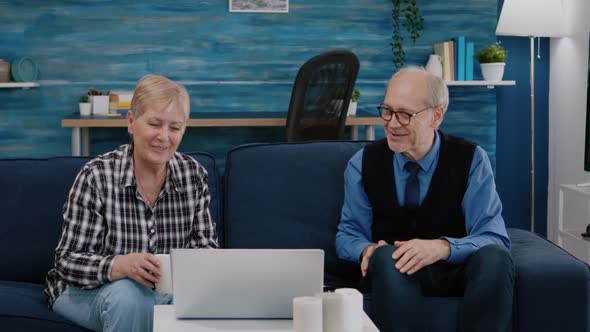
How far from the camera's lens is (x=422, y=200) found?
2.71m

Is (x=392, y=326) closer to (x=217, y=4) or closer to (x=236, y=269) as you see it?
(x=236, y=269)

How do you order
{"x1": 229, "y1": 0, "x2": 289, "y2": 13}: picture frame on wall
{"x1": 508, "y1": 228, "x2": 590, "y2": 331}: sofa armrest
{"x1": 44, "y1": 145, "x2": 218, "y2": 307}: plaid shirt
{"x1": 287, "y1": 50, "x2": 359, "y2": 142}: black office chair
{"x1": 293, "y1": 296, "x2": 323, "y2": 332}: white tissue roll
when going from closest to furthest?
{"x1": 293, "y1": 296, "x2": 323, "y2": 332}: white tissue roll → {"x1": 44, "y1": 145, "x2": 218, "y2": 307}: plaid shirt → {"x1": 508, "y1": 228, "x2": 590, "y2": 331}: sofa armrest → {"x1": 287, "y1": 50, "x2": 359, "y2": 142}: black office chair → {"x1": 229, "y1": 0, "x2": 289, "y2": 13}: picture frame on wall

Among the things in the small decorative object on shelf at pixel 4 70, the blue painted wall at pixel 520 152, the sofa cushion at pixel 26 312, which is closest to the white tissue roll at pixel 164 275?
the sofa cushion at pixel 26 312

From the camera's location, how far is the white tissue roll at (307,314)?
5.73 feet

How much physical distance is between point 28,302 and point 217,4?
3444 mm

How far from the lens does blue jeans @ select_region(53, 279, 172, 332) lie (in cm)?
214

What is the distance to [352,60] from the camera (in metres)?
4.45

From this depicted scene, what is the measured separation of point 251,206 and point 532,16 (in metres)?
2.92

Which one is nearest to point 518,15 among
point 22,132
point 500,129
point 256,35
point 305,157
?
point 500,129

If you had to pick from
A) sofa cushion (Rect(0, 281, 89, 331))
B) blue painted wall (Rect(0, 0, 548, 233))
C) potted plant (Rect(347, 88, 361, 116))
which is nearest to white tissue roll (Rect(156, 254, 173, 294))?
sofa cushion (Rect(0, 281, 89, 331))

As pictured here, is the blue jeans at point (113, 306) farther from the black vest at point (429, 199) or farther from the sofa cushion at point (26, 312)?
the black vest at point (429, 199)

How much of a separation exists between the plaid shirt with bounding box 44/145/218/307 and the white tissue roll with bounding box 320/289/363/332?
0.69 m

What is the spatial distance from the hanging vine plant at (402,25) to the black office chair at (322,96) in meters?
1.23

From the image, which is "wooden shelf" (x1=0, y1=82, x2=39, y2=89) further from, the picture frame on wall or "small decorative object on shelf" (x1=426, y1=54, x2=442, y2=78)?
"small decorative object on shelf" (x1=426, y1=54, x2=442, y2=78)
